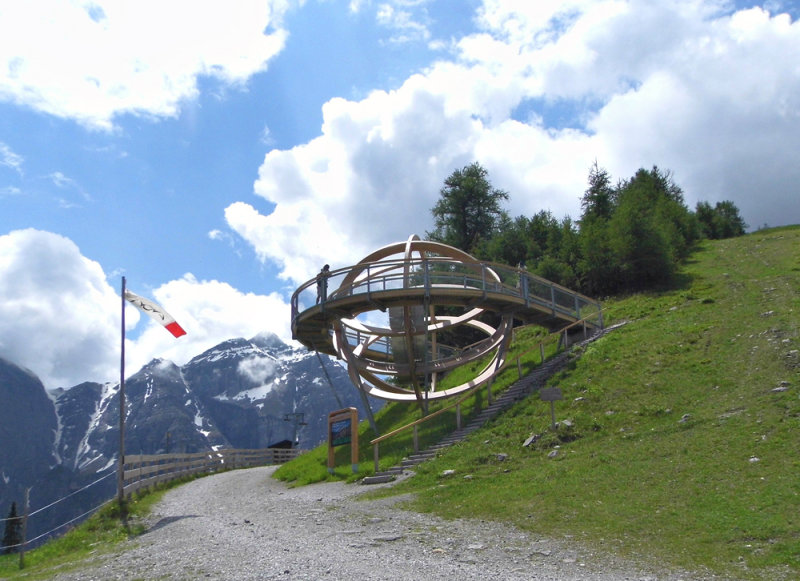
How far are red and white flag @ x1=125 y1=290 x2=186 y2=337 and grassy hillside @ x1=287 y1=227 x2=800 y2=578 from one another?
8.12 metres

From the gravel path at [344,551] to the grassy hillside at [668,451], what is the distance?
902mm

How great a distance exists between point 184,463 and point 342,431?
9427mm

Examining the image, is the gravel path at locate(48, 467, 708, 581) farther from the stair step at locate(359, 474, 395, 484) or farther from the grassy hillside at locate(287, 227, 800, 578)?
the stair step at locate(359, 474, 395, 484)

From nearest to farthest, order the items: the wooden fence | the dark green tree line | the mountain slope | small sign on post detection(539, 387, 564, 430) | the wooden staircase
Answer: the mountain slope < small sign on post detection(539, 387, 564, 430) < the wooden staircase < the wooden fence < the dark green tree line

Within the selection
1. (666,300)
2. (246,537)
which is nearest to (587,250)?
(666,300)

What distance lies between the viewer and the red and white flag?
771 inches

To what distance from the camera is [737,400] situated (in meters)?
18.0

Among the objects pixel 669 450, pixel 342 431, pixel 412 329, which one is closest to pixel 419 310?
pixel 412 329

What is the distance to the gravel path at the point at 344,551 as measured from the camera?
31.1ft

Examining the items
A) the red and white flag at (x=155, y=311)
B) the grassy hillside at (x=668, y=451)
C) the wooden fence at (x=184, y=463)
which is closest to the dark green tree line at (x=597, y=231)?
the grassy hillside at (x=668, y=451)

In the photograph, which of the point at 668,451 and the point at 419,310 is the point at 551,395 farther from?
the point at 419,310

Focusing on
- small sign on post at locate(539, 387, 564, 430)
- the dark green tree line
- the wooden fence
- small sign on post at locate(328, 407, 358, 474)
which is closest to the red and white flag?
the wooden fence

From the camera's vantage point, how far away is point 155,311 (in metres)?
19.9

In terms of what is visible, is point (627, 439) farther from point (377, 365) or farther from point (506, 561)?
point (377, 365)
